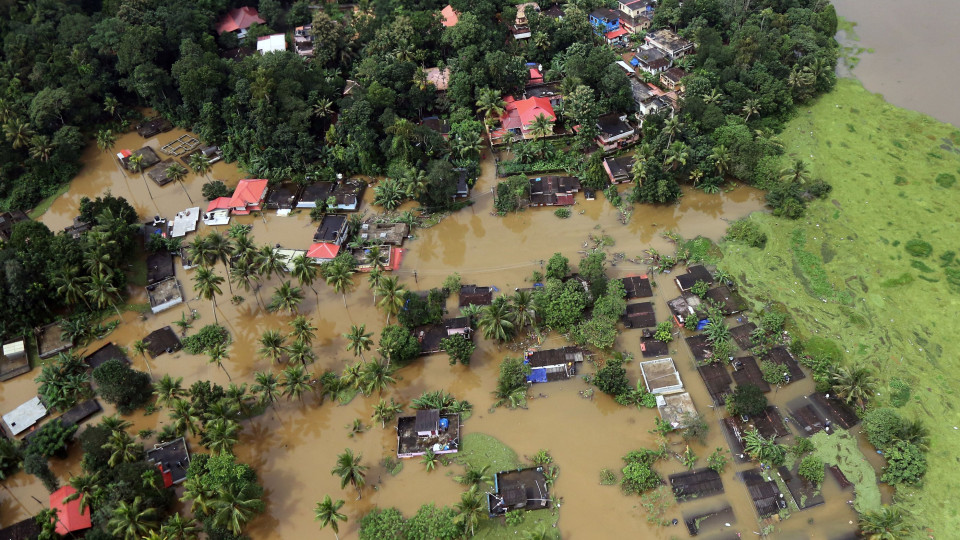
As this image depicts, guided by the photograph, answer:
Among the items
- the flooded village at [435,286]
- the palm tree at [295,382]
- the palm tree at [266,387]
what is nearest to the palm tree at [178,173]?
the flooded village at [435,286]

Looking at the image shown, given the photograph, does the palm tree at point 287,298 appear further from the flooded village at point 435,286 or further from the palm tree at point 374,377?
the palm tree at point 374,377

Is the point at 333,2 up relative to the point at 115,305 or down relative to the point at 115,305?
up

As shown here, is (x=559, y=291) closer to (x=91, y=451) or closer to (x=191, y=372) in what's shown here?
(x=191, y=372)

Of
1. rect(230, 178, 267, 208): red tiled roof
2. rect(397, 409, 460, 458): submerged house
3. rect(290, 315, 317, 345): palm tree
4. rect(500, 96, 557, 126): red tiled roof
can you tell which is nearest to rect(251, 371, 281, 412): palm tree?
rect(290, 315, 317, 345): palm tree

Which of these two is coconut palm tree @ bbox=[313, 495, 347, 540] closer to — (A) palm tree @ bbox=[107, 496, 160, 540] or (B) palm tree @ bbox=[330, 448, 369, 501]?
(B) palm tree @ bbox=[330, 448, 369, 501]

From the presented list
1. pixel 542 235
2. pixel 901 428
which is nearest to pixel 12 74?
pixel 542 235

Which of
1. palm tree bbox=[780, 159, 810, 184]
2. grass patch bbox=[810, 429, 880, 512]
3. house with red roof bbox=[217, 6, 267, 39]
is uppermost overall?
house with red roof bbox=[217, 6, 267, 39]
